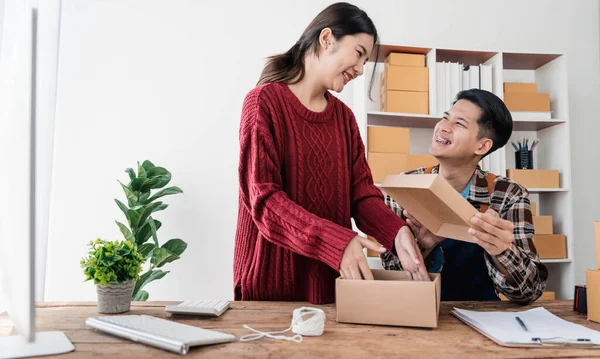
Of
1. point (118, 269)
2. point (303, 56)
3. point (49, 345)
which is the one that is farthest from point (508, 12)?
point (49, 345)

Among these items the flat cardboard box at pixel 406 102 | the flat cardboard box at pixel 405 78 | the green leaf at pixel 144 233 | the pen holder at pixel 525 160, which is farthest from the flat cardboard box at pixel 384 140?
the green leaf at pixel 144 233

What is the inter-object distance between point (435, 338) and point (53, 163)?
2.64 metres

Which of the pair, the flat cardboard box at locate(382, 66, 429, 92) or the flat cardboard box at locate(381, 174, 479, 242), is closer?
the flat cardboard box at locate(381, 174, 479, 242)

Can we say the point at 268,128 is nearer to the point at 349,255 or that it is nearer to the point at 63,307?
the point at 349,255

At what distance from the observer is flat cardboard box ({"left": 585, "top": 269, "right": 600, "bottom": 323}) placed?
3.57 feet

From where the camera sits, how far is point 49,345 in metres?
0.84

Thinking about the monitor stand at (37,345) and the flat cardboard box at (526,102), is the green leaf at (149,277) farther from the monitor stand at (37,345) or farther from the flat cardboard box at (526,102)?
the flat cardboard box at (526,102)

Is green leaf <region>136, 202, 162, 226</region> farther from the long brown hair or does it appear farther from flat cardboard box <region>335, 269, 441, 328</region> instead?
flat cardboard box <region>335, 269, 441, 328</region>

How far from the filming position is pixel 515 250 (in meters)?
1.34

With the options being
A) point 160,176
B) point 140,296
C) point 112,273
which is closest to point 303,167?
point 112,273

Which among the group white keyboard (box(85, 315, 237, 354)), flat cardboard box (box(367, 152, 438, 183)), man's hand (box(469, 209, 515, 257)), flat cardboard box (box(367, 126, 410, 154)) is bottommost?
white keyboard (box(85, 315, 237, 354))

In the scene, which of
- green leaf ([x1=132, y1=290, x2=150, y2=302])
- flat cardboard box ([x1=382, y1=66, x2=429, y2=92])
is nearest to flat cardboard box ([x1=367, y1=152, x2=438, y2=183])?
flat cardboard box ([x1=382, y1=66, x2=429, y2=92])

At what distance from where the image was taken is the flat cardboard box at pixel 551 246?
8.77 ft

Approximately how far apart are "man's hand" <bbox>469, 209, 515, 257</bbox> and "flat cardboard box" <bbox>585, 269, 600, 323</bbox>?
0.67 ft
